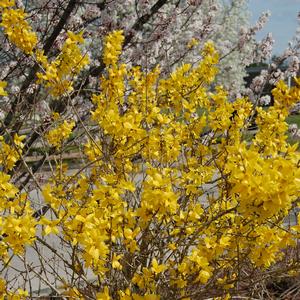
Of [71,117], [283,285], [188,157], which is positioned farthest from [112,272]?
[283,285]

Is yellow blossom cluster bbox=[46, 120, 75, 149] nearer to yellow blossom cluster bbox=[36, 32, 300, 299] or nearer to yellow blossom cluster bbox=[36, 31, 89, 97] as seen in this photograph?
yellow blossom cluster bbox=[36, 32, 300, 299]

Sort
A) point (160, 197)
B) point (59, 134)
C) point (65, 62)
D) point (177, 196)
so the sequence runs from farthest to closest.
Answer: point (59, 134) → point (65, 62) → point (177, 196) → point (160, 197)

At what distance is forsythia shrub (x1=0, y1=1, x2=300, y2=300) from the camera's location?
7.04 feet

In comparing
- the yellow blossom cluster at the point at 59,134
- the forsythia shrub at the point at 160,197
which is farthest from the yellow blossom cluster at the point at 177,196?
the yellow blossom cluster at the point at 59,134

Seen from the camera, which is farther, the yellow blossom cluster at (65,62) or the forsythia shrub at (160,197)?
the yellow blossom cluster at (65,62)

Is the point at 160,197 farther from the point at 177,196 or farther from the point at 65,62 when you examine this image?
the point at 65,62

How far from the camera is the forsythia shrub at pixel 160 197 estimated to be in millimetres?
2145

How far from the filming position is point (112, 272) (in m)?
3.10

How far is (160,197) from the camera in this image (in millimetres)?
2090

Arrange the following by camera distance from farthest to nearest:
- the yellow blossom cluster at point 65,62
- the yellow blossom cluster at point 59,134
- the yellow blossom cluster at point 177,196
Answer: the yellow blossom cluster at point 59,134 < the yellow blossom cluster at point 65,62 < the yellow blossom cluster at point 177,196

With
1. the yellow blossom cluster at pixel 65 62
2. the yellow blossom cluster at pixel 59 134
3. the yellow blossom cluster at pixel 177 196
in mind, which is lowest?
the yellow blossom cluster at pixel 177 196

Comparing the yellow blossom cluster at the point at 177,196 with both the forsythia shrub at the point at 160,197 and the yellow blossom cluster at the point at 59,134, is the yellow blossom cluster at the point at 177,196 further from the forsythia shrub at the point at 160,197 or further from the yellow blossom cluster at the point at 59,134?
the yellow blossom cluster at the point at 59,134

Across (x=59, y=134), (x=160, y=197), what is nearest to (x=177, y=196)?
(x=160, y=197)

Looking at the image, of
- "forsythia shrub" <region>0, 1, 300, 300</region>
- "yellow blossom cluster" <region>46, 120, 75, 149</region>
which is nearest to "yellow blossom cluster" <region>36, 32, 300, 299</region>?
"forsythia shrub" <region>0, 1, 300, 300</region>
